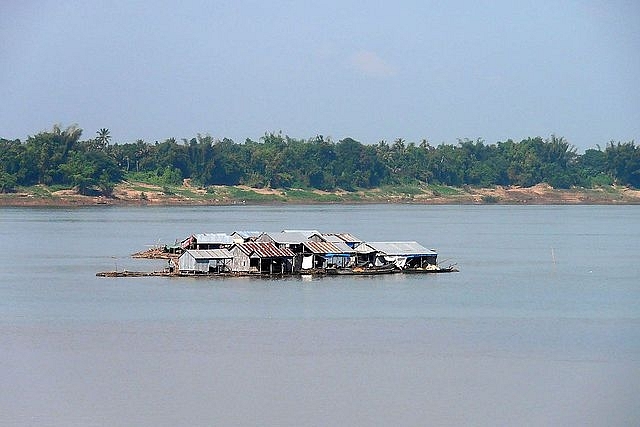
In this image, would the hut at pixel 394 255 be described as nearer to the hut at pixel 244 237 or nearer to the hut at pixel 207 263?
the hut at pixel 244 237

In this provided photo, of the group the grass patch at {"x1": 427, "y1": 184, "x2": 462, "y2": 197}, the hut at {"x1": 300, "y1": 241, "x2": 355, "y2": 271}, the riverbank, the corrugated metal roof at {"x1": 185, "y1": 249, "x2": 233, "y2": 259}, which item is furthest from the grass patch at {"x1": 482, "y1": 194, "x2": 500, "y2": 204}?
the corrugated metal roof at {"x1": 185, "y1": 249, "x2": 233, "y2": 259}

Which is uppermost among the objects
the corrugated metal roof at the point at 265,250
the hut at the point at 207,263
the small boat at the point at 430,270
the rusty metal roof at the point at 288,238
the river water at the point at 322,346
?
the rusty metal roof at the point at 288,238

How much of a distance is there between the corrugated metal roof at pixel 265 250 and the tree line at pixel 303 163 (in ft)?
260

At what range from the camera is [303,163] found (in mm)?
150000

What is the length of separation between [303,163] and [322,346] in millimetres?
116477

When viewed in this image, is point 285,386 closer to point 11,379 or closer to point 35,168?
point 11,379

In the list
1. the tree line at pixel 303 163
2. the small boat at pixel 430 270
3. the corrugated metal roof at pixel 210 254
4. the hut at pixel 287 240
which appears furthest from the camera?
the tree line at pixel 303 163

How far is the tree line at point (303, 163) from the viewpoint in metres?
128

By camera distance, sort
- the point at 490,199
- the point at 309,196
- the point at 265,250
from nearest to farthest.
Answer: the point at 265,250, the point at 309,196, the point at 490,199

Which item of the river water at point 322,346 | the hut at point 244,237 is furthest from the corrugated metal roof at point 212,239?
the river water at point 322,346

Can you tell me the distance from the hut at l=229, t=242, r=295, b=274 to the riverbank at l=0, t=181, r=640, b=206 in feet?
270

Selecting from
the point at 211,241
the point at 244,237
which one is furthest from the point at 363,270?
the point at 211,241

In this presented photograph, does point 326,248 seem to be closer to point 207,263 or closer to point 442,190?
point 207,263

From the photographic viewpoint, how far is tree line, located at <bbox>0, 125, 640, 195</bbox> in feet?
421
